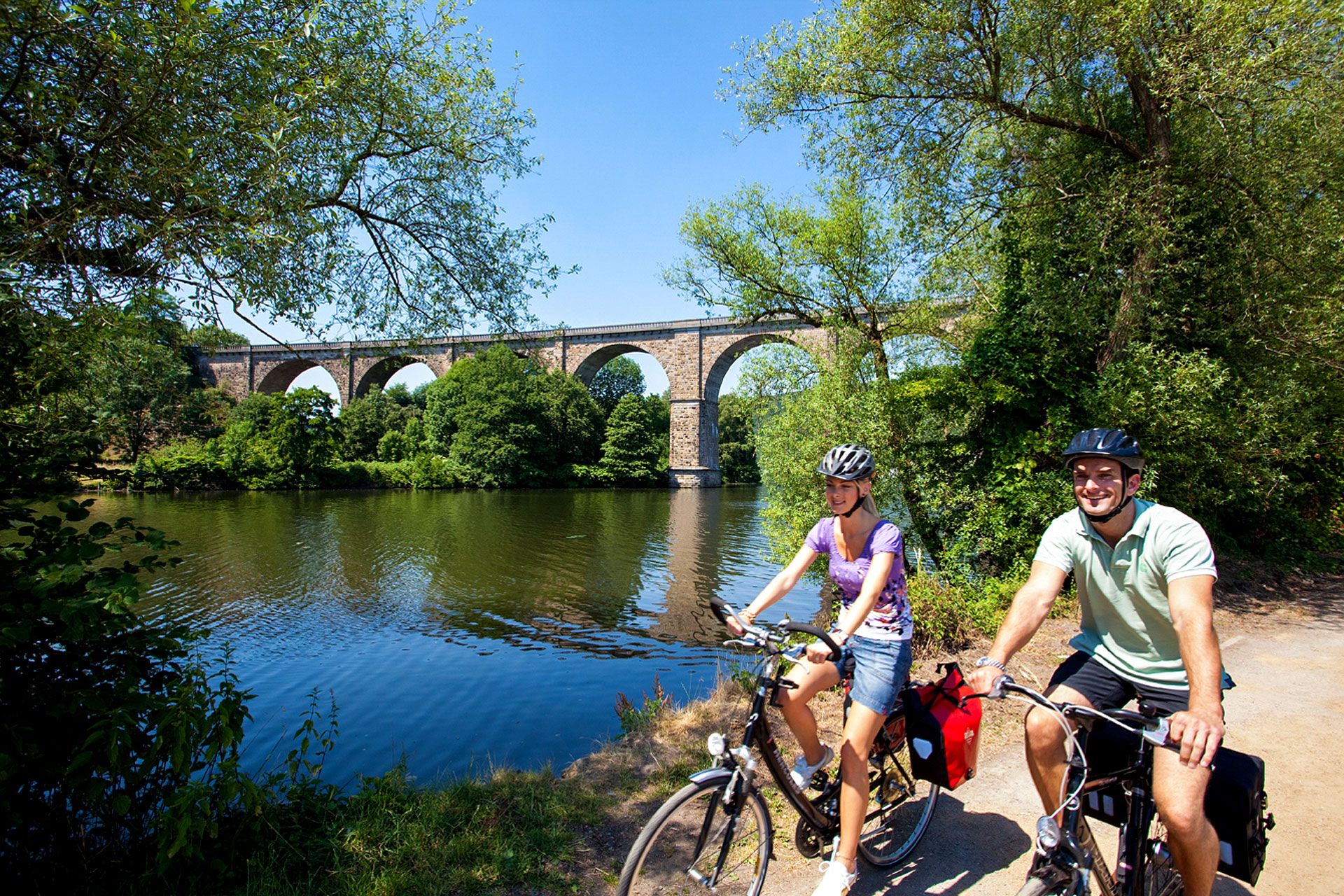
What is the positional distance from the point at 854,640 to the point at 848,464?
0.66 m

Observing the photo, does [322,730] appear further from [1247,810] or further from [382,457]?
[382,457]

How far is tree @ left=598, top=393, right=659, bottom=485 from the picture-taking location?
152 ft

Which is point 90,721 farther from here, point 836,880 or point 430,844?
point 836,880

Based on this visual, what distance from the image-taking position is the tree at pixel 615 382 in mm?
59713

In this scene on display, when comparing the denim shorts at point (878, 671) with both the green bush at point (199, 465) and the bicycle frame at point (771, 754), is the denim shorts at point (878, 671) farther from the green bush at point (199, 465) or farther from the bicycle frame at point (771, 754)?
the green bush at point (199, 465)

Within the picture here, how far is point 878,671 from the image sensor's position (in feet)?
8.10

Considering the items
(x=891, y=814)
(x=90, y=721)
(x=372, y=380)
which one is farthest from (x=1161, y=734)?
(x=372, y=380)

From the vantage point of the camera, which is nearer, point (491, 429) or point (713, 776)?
point (713, 776)

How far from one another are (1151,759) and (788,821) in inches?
65.3

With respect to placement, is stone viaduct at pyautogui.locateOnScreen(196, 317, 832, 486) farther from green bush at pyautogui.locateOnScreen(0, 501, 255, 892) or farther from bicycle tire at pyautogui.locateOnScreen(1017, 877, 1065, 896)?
bicycle tire at pyautogui.locateOnScreen(1017, 877, 1065, 896)

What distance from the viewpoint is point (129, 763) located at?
275 centimetres

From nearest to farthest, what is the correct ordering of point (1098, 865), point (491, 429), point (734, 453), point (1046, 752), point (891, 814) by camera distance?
point (1098, 865)
point (1046, 752)
point (891, 814)
point (491, 429)
point (734, 453)

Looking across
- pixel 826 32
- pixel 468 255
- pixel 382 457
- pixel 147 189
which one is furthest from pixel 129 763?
pixel 382 457

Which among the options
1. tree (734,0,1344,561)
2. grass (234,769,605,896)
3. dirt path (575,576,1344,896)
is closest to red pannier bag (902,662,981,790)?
dirt path (575,576,1344,896)
